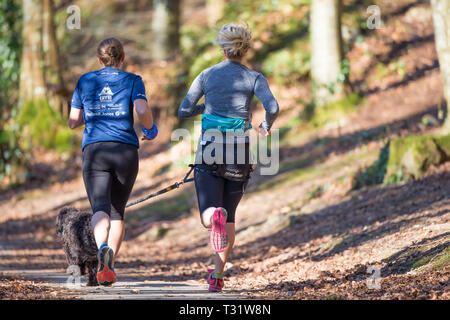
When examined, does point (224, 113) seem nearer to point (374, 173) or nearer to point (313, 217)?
point (313, 217)

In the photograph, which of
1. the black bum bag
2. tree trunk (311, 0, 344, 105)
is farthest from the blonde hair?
tree trunk (311, 0, 344, 105)

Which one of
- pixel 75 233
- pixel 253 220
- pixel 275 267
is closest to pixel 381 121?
pixel 253 220

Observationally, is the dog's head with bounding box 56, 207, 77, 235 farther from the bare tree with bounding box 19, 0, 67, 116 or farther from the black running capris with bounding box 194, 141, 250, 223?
the bare tree with bounding box 19, 0, 67, 116

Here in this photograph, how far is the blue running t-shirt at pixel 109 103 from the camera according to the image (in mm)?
5668

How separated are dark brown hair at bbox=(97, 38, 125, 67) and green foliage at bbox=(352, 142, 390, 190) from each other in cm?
549

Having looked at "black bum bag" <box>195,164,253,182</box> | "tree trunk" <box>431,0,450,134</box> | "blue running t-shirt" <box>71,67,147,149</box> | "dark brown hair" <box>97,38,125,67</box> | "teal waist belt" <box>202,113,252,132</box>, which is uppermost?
"tree trunk" <box>431,0,450,134</box>

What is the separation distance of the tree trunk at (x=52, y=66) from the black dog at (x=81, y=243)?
11.8 m

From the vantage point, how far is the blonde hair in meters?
5.79

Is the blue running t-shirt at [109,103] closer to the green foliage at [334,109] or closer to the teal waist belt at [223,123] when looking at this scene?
the teal waist belt at [223,123]

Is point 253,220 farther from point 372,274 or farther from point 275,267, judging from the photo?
point 372,274

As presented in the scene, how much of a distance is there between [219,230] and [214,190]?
353 mm

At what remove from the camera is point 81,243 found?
20.0ft

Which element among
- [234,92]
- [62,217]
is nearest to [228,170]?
[234,92]

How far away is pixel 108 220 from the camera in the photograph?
5.66 metres
